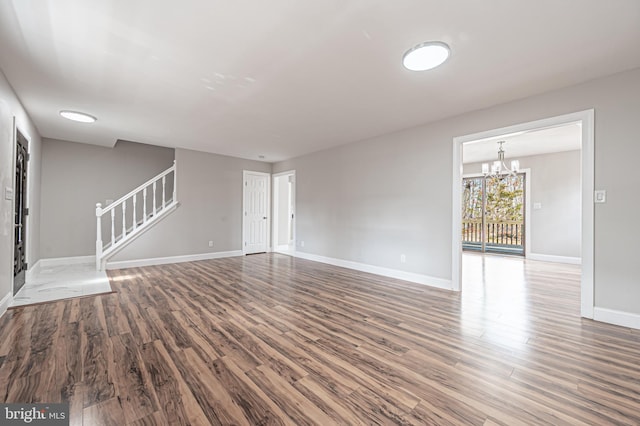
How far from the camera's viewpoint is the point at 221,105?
3564 mm

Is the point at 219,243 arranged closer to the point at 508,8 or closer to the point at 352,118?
the point at 352,118

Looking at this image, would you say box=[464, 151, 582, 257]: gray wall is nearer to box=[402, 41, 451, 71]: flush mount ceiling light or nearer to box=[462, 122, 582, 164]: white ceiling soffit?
box=[462, 122, 582, 164]: white ceiling soffit

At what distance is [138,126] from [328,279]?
4.06 meters

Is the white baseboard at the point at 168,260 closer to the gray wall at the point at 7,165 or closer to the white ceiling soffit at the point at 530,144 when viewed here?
the gray wall at the point at 7,165

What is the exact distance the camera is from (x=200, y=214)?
623 cm

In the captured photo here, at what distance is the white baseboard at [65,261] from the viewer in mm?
5367

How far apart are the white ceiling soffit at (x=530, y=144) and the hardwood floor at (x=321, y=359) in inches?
113

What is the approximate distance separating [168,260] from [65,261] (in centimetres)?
207

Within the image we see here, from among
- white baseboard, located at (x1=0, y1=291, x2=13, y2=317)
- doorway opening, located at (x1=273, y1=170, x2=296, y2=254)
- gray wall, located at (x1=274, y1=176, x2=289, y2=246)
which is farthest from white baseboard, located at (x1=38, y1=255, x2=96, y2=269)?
gray wall, located at (x1=274, y1=176, x2=289, y2=246)

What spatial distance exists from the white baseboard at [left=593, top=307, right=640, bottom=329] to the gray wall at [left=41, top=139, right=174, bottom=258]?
8.30 metres

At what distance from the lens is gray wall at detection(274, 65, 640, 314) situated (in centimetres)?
269

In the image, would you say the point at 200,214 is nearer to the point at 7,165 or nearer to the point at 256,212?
the point at 256,212

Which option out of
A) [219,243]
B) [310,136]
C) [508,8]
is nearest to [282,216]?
[219,243]

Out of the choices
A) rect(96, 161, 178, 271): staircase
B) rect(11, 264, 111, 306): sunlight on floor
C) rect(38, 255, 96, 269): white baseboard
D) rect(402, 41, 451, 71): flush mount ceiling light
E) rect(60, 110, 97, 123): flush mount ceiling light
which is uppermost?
rect(60, 110, 97, 123): flush mount ceiling light
